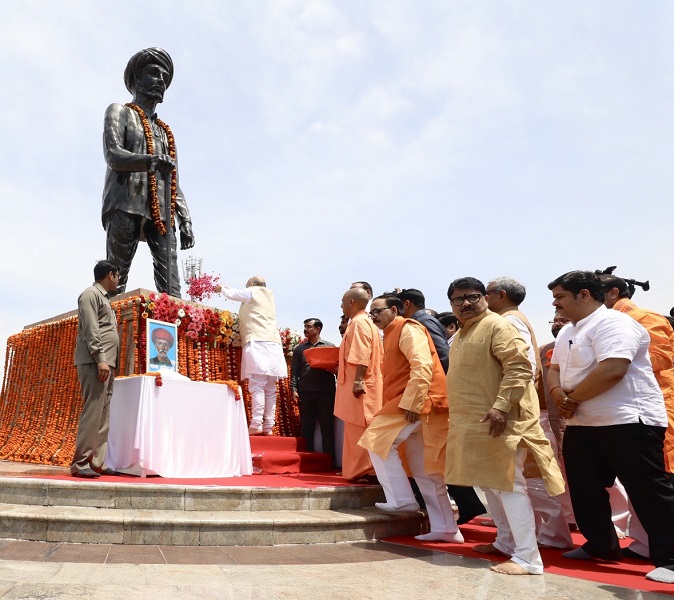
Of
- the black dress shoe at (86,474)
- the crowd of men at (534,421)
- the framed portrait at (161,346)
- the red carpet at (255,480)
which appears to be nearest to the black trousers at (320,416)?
the red carpet at (255,480)

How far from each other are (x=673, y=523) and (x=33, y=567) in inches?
128

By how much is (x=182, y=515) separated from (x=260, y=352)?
2.93 meters

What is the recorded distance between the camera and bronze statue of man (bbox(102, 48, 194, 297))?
22.2 feet

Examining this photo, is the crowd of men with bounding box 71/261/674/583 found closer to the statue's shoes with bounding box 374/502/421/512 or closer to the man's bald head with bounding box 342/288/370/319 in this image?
the statue's shoes with bounding box 374/502/421/512

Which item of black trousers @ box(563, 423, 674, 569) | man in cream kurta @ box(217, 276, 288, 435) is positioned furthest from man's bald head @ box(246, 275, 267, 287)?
black trousers @ box(563, 423, 674, 569)

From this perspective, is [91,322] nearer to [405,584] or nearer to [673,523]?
[405,584]

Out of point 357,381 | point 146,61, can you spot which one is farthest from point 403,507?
point 146,61

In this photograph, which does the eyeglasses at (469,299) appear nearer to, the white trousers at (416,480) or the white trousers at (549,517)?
the white trousers at (416,480)

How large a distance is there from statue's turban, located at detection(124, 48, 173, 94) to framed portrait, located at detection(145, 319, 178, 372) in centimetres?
326

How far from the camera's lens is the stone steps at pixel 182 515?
3.63 m

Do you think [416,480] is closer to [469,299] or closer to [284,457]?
[469,299]

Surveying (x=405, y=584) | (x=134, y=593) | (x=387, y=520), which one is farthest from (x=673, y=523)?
(x=134, y=593)

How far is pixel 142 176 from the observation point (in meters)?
6.95

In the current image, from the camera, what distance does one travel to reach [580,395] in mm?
3570
